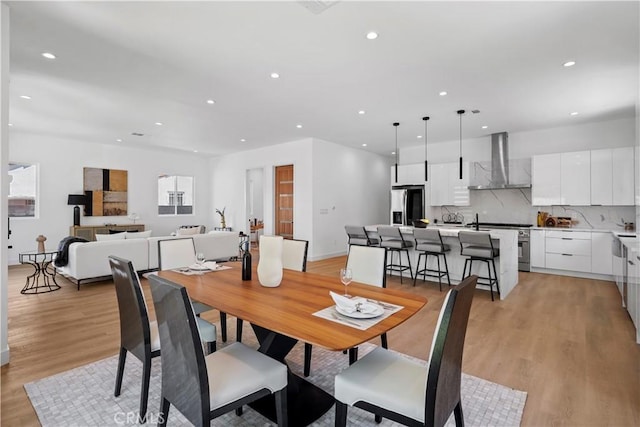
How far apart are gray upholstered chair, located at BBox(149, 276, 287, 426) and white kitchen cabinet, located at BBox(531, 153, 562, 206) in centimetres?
648

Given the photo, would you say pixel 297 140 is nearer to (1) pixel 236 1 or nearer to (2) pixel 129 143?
(2) pixel 129 143

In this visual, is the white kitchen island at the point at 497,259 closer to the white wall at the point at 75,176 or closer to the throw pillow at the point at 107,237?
the throw pillow at the point at 107,237

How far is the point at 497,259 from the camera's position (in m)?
4.49

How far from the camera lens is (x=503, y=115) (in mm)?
5301

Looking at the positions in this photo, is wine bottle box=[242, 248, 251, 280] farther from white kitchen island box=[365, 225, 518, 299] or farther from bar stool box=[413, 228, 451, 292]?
white kitchen island box=[365, 225, 518, 299]

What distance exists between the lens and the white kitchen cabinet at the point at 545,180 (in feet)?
19.4

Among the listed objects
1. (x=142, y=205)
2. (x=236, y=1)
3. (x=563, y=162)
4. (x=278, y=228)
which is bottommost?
(x=278, y=228)

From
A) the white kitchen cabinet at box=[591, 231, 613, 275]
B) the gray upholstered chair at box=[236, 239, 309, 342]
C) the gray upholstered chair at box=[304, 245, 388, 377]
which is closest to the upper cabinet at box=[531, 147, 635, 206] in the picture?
the white kitchen cabinet at box=[591, 231, 613, 275]

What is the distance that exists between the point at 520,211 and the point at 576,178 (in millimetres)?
1134

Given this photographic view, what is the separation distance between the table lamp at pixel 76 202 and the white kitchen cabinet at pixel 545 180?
998cm

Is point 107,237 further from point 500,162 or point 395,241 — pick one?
point 500,162

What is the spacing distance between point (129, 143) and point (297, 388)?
8098mm

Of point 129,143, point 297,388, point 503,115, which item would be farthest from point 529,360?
point 129,143

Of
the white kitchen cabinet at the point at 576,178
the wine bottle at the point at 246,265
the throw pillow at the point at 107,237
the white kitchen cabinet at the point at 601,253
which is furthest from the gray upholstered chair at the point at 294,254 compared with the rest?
the white kitchen cabinet at the point at 576,178
